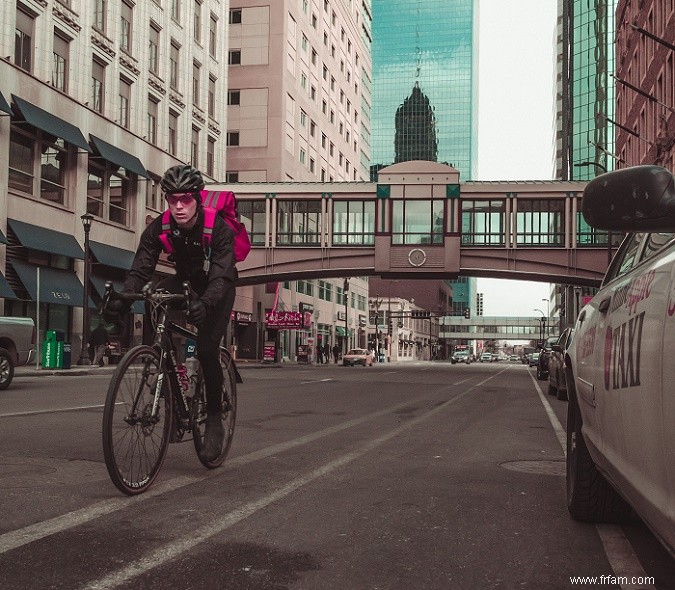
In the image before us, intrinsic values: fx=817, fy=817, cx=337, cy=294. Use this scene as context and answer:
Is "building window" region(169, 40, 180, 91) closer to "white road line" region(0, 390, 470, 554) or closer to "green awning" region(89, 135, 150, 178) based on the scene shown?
"green awning" region(89, 135, 150, 178)

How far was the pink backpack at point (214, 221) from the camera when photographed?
5.04 meters

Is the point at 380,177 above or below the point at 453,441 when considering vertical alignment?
above

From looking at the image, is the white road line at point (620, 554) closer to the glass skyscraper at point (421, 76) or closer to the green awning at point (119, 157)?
the green awning at point (119, 157)

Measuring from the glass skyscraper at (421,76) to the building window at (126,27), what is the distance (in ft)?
507

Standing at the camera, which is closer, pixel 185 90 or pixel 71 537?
pixel 71 537

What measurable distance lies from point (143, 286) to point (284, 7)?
58677 millimetres

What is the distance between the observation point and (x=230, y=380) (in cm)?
595

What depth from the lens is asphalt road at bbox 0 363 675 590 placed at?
3248mm

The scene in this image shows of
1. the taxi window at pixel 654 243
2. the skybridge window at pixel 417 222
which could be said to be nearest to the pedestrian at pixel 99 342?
the skybridge window at pixel 417 222

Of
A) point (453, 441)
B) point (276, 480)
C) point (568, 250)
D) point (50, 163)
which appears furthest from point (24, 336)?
point (568, 250)

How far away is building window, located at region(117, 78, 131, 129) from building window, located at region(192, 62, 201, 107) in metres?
7.84

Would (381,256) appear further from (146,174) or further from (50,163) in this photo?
(50,163)

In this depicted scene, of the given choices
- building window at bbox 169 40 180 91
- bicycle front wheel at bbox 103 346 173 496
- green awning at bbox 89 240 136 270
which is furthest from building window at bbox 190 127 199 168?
bicycle front wheel at bbox 103 346 173 496

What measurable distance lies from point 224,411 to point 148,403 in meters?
1.11
